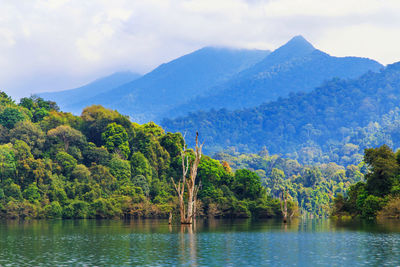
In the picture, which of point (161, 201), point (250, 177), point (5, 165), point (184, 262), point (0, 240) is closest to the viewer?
point (184, 262)

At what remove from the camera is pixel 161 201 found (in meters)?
115

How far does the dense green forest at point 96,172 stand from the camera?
10600cm

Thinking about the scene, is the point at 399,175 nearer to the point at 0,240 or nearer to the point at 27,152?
the point at 0,240

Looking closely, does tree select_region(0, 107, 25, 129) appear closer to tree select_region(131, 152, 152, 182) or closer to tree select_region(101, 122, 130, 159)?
tree select_region(101, 122, 130, 159)

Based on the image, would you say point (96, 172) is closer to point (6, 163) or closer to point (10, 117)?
point (6, 163)

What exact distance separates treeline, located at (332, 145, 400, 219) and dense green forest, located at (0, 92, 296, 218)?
107 ft

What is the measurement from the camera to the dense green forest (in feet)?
348

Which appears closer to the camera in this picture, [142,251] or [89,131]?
[142,251]

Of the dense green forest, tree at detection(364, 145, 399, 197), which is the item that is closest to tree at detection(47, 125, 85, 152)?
the dense green forest

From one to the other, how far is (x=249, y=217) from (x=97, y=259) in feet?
287

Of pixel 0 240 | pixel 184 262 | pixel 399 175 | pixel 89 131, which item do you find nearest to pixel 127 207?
pixel 89 131

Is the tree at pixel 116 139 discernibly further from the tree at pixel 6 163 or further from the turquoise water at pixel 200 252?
the turquoise water at pixel 200 252

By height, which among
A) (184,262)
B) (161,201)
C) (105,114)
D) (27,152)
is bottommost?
(184,262)

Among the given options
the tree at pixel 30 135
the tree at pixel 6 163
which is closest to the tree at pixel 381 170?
the tree at pixel 6 163
